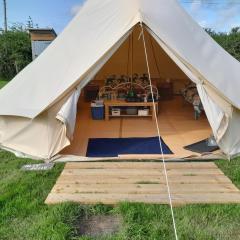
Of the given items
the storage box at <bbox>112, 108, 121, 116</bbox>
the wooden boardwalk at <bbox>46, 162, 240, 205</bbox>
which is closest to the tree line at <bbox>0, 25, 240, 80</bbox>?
the storage box at <bbox>112, 108, 121, 116</bbox>

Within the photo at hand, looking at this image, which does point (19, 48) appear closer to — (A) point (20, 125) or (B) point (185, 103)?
(B) point (185, 103)

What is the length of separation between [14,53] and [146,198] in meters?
10.1

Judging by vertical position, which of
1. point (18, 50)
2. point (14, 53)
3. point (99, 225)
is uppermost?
point (18, 50)

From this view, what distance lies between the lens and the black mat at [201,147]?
4087 millimetres

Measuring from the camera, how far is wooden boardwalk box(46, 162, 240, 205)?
2.92m

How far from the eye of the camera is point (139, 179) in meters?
3.31

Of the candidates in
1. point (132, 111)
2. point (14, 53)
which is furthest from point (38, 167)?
point (14, 53)

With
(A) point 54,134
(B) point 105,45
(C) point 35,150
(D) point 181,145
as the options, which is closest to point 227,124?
(D) point 181,145

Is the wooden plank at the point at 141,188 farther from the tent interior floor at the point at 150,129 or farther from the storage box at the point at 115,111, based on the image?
the storage box at the point at 115,111

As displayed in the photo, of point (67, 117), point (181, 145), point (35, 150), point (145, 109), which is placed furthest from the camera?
point (145, 109)

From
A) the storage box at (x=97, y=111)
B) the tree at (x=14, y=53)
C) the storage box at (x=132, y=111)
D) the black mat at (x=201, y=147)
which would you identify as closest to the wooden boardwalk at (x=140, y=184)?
the black mat at (x=201, y=147)

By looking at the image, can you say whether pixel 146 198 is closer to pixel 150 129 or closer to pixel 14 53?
pixel 150 129

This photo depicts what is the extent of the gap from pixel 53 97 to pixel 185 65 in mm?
1490

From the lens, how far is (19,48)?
1201 cm
